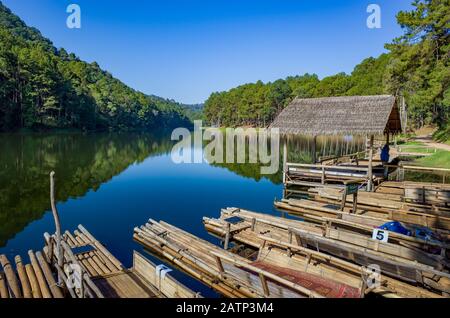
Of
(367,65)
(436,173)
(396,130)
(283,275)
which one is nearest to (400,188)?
(396,130)

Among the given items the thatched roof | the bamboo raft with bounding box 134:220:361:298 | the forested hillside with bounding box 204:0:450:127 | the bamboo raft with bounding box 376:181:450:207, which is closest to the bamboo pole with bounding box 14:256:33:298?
the bamboo raft with bounding box 134:220:361:298

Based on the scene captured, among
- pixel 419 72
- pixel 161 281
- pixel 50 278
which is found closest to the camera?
pixel 161 281

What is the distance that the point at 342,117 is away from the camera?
2081 centimetres

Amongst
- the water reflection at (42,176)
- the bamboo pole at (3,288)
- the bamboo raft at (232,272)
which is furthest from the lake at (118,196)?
the bamboo pole at (3,288)

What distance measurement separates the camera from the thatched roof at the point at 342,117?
1945 cm

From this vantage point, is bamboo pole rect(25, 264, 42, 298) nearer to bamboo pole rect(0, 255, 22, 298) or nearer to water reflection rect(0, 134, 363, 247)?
bamboo pole rect(0, 255, 22, 298)

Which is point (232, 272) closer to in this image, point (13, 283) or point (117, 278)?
point (117, 278)

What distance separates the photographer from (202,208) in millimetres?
18562

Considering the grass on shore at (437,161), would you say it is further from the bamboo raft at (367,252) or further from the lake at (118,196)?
the bamboo raft at (367,252)

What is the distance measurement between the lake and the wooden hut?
4911 millimetres

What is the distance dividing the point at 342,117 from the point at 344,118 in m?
0.17

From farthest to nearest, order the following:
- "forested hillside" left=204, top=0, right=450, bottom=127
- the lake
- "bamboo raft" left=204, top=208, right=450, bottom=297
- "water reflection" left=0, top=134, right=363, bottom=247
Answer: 1. "forested hillside" left=204, top=0, right=450, bottom=127
2. "water reflection" left=0, top=134, right=363, bottom=247
3. the lake
4. "bamboo raft" left=204, top=208, right=450, bottom=297

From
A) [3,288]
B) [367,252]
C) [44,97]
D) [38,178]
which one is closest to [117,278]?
[3,288]

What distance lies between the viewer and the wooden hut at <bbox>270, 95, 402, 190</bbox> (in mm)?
19312
